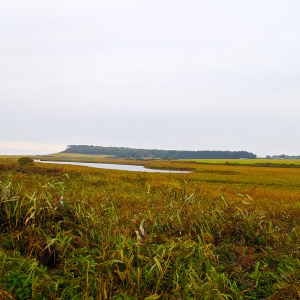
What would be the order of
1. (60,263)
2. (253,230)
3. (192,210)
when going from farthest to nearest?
(192,210) → (253,230) → (60,263)

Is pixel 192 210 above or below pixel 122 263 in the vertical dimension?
above

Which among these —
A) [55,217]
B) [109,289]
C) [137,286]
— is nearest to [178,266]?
[137,286]

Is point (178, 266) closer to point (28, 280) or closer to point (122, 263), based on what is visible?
point (122, 263)

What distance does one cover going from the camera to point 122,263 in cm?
513

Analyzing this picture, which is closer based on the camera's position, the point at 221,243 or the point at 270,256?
the point at 270,256

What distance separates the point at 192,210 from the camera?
7.77 meters

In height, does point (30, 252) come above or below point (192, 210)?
below

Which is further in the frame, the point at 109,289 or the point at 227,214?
the point at 227,214

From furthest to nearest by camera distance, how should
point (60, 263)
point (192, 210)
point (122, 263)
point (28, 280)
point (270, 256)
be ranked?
point (192, 210) < point (270, 256) < point (60, 263) < point (122, 263) < point (28, 280)

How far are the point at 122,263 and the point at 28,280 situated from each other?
148cm

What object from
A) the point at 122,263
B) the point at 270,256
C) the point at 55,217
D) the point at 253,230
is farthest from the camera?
the point at 253,230

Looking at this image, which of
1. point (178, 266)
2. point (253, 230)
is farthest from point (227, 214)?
point (178, 266)

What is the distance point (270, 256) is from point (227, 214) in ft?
5.99

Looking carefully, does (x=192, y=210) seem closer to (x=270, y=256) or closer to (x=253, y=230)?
(x=253, y=230)
